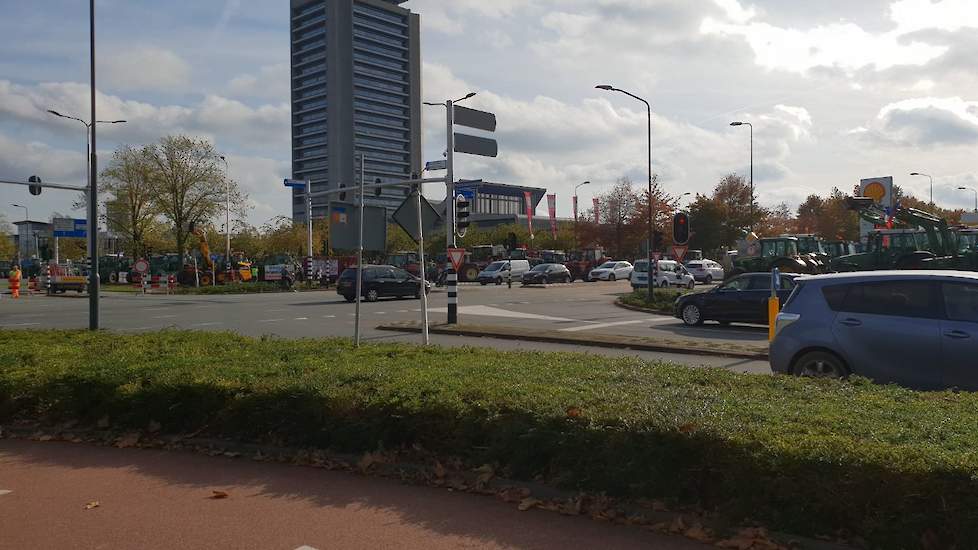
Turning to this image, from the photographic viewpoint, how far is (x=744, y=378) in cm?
700

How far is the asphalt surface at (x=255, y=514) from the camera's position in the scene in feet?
15.1

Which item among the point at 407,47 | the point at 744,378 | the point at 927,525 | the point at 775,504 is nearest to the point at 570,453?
the point at 775,504

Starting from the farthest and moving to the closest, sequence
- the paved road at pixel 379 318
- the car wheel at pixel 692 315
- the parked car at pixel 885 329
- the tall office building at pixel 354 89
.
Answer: the tall office building at pixel 354 89, the car wheel at pixel 692 315, the paved road at pixel 379 318, the parked car at pixel 885 329

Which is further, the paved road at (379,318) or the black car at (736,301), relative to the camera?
the black car at (736,301)

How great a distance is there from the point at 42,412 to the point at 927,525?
24.5 ft

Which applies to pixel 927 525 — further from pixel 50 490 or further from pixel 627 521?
pixel 50 490

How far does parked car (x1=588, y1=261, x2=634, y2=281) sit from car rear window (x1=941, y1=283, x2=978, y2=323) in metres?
47.5

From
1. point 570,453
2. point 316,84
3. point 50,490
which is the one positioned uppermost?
point 316,84

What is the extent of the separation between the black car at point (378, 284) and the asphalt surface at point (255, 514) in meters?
25.2

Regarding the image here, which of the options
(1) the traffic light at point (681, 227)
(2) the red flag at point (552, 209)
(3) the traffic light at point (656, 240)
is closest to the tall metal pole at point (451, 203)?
(1) the traffic light at point (681, 227)

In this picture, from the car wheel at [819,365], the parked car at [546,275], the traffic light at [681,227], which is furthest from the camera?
the parked car at [546,275]

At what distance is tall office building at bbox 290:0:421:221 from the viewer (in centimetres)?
9244

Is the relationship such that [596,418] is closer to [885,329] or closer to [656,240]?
[885,329]

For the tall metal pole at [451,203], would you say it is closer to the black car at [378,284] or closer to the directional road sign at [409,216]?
the directional road sign at [409,216]
